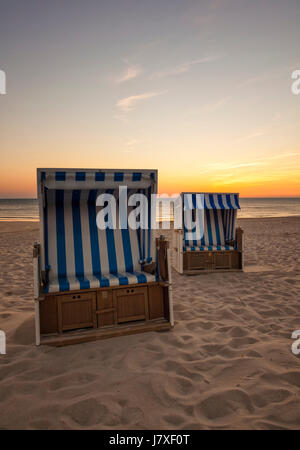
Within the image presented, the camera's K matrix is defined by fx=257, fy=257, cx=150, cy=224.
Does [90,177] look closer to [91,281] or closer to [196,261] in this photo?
[91,281]

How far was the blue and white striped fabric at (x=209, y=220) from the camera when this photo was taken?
→ 6.86 metres

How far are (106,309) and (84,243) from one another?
105 cm

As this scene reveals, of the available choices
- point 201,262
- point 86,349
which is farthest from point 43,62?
point 86,349

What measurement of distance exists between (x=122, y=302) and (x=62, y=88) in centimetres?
751

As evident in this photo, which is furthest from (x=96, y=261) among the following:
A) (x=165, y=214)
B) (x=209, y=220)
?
(x=165, y=214)

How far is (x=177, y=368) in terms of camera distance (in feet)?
8.21

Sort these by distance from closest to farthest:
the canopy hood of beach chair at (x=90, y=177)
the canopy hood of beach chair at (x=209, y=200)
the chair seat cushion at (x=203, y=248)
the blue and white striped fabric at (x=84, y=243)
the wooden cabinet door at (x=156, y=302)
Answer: the canopy hood of beach chair at (x=90, y=177), the wooden cabinet door at (x=156, y=302), the blue and white striped fabric at (x=84, y=243), the chair seat cushion at (x=203, y=248), the canopy hood of beach chair at (x=209, y=200)

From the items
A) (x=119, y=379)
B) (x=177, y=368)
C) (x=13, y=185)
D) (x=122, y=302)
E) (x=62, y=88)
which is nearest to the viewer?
(x=119, y=379)

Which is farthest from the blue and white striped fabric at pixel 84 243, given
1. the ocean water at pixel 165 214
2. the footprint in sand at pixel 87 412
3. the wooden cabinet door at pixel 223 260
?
the ocean water at pixel 165 214

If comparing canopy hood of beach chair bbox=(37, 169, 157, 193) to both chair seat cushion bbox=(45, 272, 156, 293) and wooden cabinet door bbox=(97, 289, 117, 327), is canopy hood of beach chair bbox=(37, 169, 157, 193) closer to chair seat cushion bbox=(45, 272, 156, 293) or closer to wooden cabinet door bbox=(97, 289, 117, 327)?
chair seat cushion bbox=(45, 272, 156, 293)

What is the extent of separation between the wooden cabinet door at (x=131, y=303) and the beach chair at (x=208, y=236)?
3.19 metres

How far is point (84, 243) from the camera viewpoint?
12.5 ft

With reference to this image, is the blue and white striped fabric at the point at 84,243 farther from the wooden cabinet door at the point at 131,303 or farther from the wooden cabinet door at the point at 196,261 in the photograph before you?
the wooden cabinet door at the point at 196,261

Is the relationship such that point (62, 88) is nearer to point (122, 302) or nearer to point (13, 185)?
point (122, 302)
